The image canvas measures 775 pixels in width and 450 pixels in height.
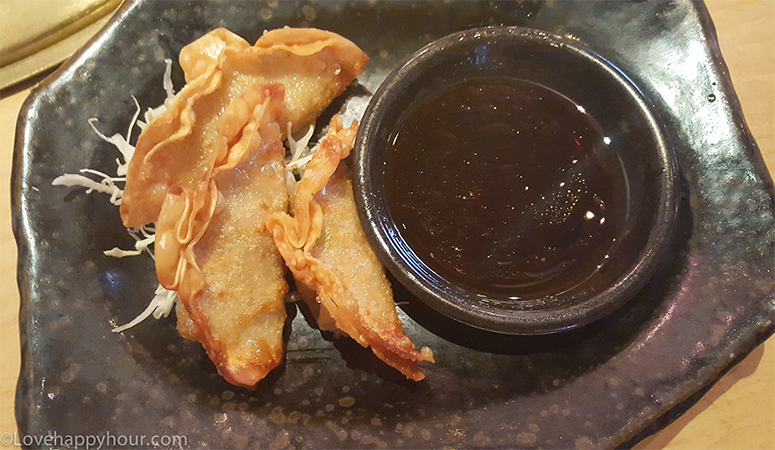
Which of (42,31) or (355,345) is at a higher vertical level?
(42,31)

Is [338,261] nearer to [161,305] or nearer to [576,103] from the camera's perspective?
[161,305]

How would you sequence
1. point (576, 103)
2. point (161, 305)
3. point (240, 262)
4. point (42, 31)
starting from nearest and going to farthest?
point (240, 262), point (161, 305), point (576, 103), point (42, 31)

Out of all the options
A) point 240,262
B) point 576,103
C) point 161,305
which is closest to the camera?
point 240,262

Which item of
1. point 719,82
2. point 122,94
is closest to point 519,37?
point 719,82

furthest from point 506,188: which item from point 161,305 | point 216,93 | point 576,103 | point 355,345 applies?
point 161,305

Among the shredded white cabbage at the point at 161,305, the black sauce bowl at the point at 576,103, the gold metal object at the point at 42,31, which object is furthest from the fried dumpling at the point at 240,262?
the gold metal object at the point at 42,31

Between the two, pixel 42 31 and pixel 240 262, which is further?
pixel 42 31

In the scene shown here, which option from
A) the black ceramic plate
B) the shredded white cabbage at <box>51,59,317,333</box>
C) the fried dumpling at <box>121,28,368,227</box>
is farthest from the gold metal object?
the fried dumpling at <box>121,28,368,227</box>

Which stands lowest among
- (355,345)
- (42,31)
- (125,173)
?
(355,345)
